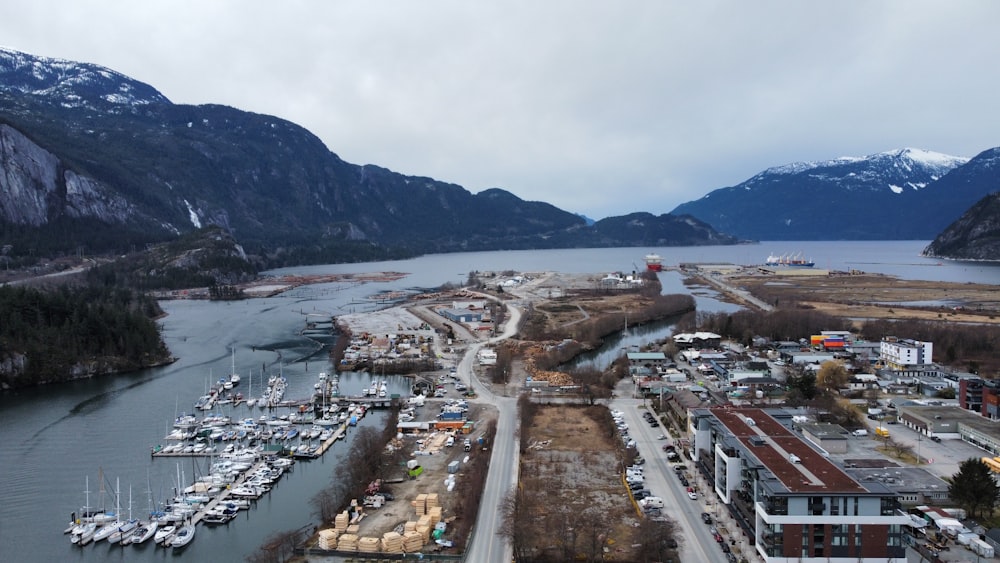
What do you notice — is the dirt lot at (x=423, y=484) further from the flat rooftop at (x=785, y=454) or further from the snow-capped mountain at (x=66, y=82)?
the snow-capped mountain at (x=66, y=82)

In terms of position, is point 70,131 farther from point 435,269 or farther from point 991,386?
point 991,386

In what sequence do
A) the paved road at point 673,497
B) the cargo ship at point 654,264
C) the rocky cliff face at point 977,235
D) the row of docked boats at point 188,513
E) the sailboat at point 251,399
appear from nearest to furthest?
1. the paved road at point 673,497
2. the row of docked boats at point 188,513
3. the sailboat at point 251,399
4. the cargo ship at point 654,264
5. the rocky cliff face at point 977,235

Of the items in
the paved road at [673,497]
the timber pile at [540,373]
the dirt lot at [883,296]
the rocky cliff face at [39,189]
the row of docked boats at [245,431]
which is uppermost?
the rocky cliff face at [39,189]

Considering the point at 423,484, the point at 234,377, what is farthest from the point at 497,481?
the point at 234,377

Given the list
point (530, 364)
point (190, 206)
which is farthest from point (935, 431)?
point (190, 206)

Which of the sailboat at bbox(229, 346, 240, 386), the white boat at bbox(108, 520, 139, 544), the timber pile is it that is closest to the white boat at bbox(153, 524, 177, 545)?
the white boat at bbox(108, 520, 139, 544)

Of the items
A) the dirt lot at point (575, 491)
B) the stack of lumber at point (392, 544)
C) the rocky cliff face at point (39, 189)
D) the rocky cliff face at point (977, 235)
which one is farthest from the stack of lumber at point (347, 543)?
the rocky cliff face at point (977, 235)

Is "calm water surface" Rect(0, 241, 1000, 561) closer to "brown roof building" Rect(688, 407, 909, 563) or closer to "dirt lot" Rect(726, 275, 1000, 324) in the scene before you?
"brown roof building" Rect(688, 407, 909, 563)

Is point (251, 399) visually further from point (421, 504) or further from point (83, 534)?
point (421, 504)
